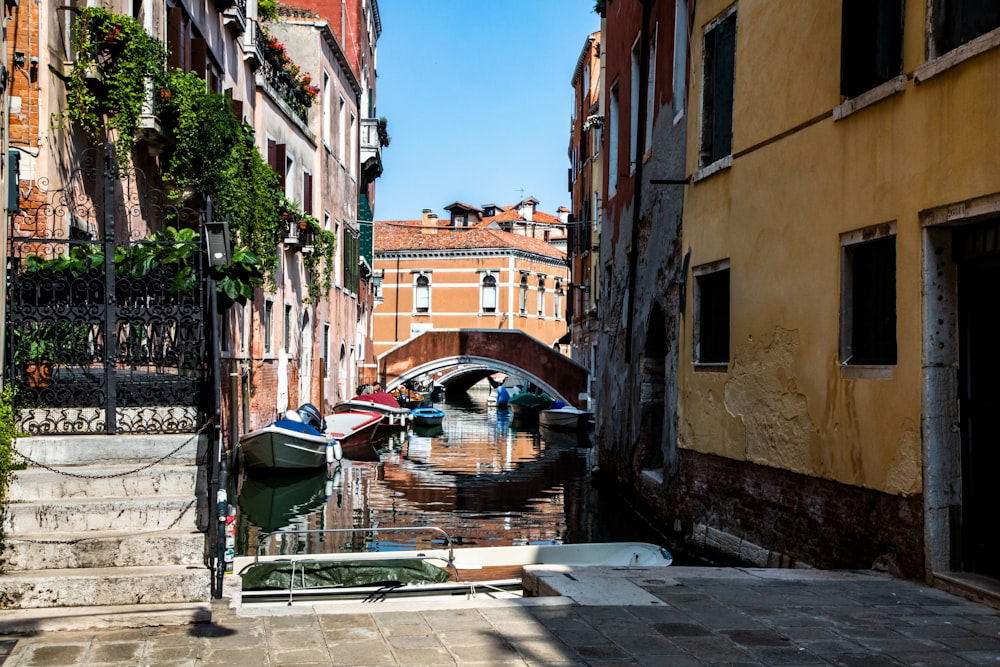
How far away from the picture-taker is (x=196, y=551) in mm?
5625

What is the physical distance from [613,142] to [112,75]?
8559mm

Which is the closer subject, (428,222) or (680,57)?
(680,57)

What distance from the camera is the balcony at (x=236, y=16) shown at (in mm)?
16109

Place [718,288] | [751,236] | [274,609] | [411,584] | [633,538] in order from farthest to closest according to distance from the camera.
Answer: [633,538] → [718,288] → [751,236] → [411,584] → [274,609]

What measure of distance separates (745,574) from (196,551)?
3190 mm

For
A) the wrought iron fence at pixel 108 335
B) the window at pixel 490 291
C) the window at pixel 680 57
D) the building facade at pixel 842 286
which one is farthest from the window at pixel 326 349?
the window at pixel 490 291

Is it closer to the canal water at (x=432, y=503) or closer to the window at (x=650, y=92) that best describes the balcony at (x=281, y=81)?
the canal water at (x=432, y=503)

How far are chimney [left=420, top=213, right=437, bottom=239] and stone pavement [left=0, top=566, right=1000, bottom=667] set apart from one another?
4822 cm

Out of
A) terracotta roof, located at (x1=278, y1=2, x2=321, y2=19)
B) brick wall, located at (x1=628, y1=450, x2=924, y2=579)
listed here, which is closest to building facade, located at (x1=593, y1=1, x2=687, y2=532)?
brick wall, located at (x1=628, y1=450, x2=924, y2=579)

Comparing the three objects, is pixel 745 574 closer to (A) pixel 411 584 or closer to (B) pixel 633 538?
(A) pixel 411 584

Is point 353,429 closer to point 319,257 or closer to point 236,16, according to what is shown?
point 319,257

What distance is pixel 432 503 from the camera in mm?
16328

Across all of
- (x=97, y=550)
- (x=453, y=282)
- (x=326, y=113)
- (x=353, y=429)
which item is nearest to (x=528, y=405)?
(x=453, y=282)

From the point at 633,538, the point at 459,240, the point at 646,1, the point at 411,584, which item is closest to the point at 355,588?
the point at 411,584
